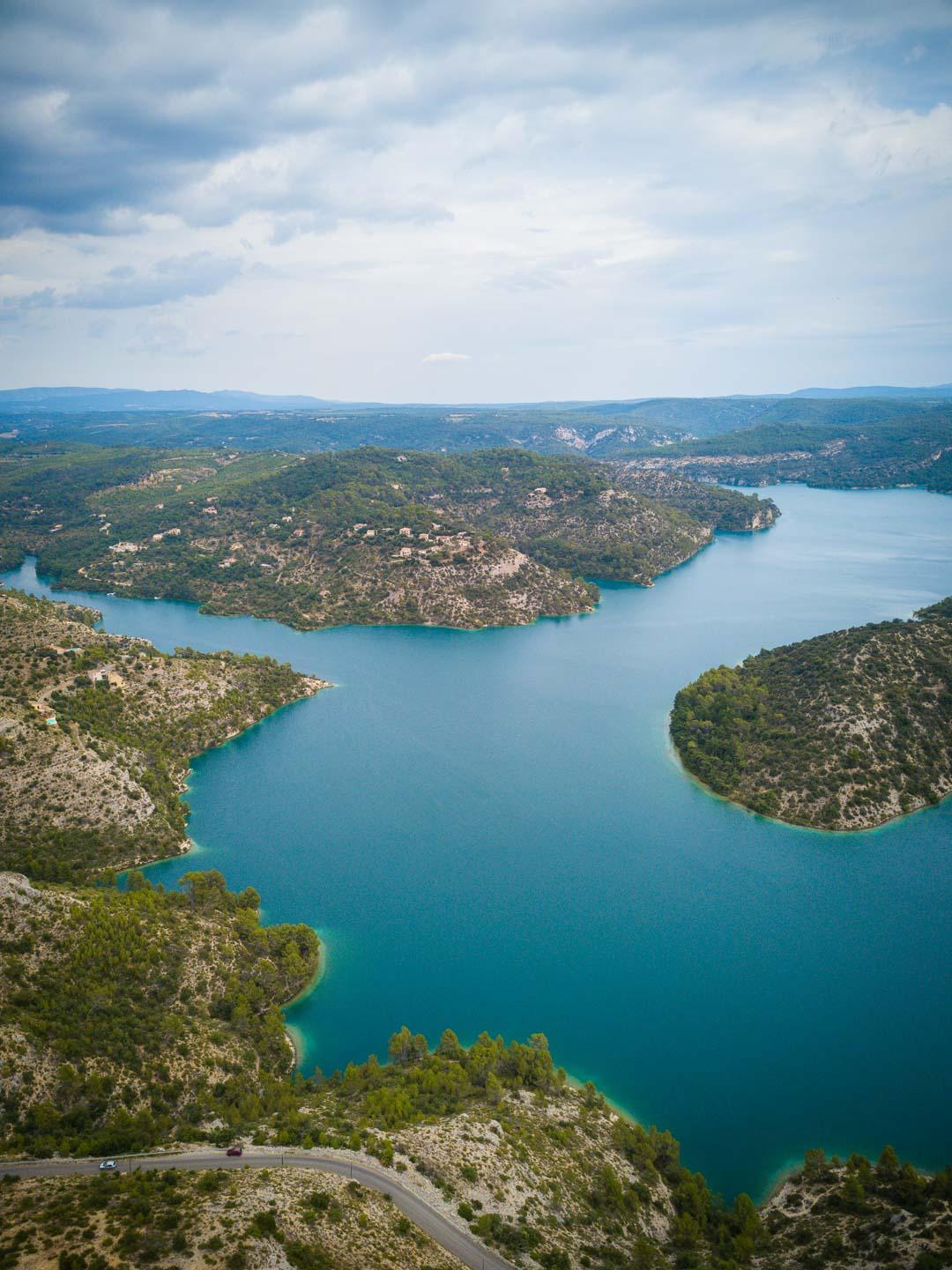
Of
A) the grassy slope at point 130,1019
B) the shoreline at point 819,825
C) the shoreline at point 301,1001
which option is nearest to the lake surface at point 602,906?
the shoreline at point 301,1001

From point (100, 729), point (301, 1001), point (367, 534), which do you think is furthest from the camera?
point (367, 534)

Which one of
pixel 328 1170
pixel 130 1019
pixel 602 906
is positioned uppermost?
pixel 130 1019

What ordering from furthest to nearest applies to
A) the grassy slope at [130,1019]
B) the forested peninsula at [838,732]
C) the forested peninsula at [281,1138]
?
1. the forested peninsula at [838,732]
2. the grassy slope at [130,1019]
3. the forested peninsula at [281,1138]

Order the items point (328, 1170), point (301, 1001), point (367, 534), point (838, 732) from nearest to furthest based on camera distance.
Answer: point (328, 1170), point (301, 1001), point (838, 732), point (367, 534)

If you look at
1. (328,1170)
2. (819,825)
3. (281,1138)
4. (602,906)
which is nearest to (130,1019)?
(281,1138)

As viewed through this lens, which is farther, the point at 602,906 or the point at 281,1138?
the point at 602,906

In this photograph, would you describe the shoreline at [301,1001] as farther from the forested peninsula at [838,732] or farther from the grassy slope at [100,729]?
the forested peninsula at [838,732]

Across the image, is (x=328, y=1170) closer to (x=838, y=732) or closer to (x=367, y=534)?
(x=838, y=732)
